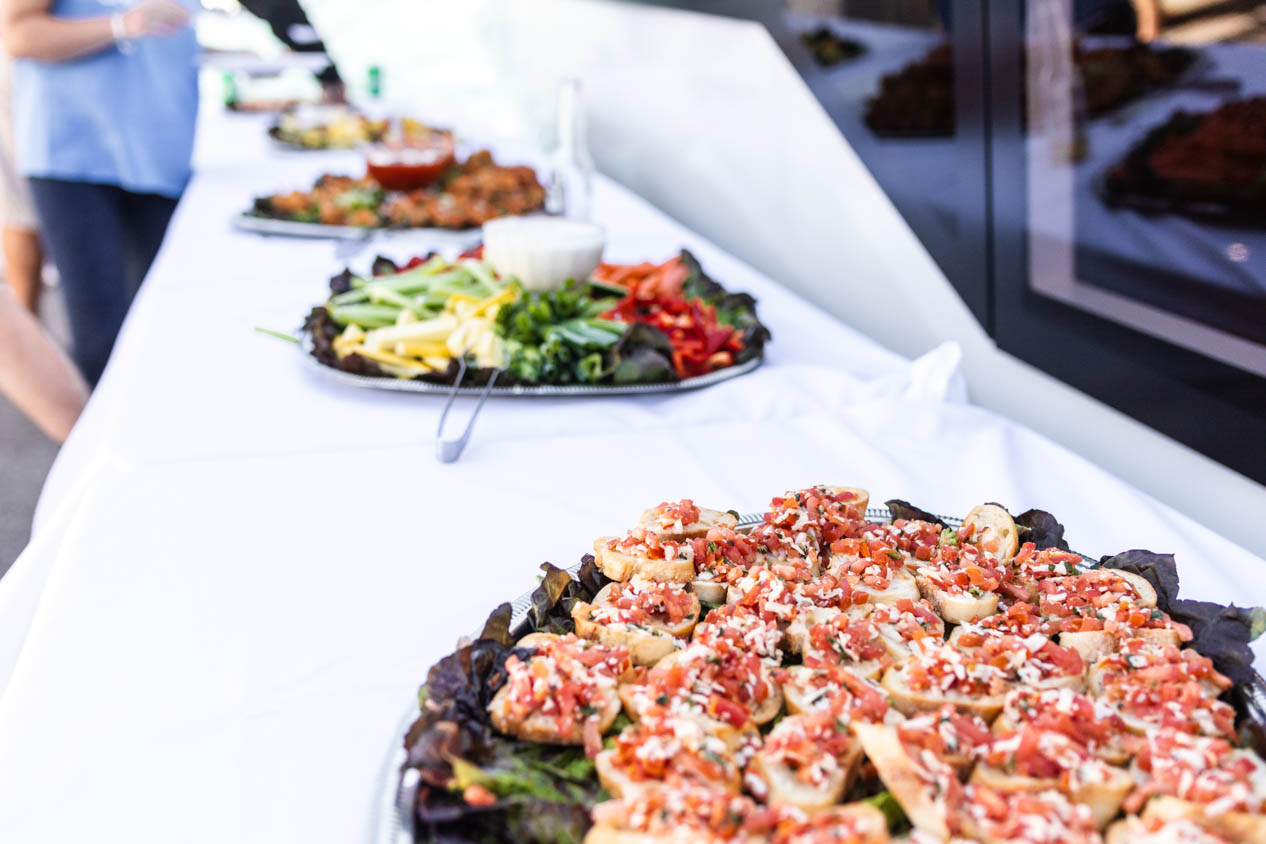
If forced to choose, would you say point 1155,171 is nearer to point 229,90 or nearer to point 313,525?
point 313,525

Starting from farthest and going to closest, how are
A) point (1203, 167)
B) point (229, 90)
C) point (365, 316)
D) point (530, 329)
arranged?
point (229, 90)
point (365, 316)
point (530, 329)
point (1203, 167)

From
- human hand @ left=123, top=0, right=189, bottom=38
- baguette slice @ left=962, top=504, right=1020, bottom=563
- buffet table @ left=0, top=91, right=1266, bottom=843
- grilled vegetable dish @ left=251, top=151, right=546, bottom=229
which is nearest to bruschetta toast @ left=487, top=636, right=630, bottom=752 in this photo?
buffet table @ left=0, top=91, right=1266, bottom=843

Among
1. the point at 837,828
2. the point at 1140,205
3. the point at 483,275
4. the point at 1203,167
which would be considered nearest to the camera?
the point at 837,828

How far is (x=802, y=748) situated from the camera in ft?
2.45

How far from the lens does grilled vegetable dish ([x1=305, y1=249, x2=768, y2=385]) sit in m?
1.73

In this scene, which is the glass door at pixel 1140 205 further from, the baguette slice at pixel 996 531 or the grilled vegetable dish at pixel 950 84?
the baguette slice at pixel 996 531

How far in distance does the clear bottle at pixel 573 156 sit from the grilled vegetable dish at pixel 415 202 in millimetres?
224

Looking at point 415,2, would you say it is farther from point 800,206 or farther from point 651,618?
point 651,618

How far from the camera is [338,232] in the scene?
2.76m

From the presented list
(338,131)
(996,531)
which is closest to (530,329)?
(996,531)

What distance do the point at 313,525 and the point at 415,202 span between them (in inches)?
70.4

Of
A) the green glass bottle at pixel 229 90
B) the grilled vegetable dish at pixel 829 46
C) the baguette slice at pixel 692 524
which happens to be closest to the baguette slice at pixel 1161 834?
the baguette slice at pixel 692 524

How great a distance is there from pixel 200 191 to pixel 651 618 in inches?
111

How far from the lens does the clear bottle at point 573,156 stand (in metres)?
2.65
